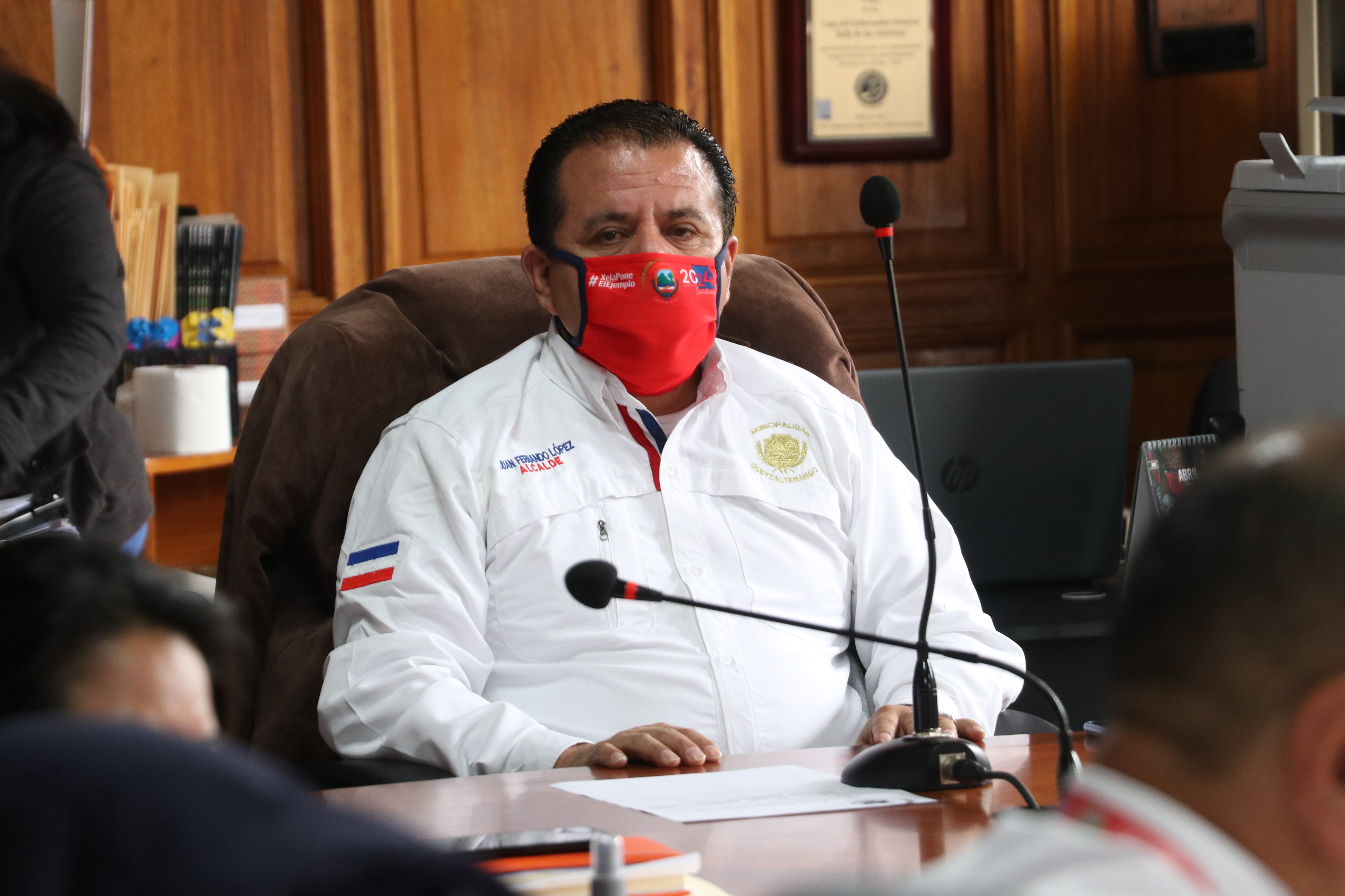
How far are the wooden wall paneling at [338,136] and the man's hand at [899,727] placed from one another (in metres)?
2.36

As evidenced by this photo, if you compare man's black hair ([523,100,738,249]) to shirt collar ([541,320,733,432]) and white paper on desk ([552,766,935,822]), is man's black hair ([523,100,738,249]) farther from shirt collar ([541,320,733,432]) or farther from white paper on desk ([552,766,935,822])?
white paper on desk ([552,766,935,822])

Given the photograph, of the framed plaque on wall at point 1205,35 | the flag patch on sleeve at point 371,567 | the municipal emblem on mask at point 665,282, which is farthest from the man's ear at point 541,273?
the framed plaque on wall at point 1205,35

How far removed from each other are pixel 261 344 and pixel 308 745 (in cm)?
175

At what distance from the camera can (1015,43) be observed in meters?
3.75

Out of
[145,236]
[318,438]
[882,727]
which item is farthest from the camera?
[145,236]

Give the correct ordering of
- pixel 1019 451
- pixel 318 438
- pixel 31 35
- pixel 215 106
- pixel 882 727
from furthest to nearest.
Result: pixel 215 106 → pixel 31 35 → pixel 1019 451 → pixel 318 438 → pixel 882 727

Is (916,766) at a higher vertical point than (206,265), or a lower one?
lower

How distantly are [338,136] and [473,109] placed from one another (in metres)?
0.35

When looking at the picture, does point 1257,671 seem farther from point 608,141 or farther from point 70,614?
point 608,141

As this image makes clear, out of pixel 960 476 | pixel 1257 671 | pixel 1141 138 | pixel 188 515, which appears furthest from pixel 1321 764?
pixel 1141 138

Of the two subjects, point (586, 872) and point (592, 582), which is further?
point (592, 582)

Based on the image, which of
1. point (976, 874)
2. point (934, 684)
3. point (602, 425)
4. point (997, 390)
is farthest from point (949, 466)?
point (976, 874)

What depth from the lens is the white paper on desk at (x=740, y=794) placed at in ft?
3.76

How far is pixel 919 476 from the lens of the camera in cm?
144
